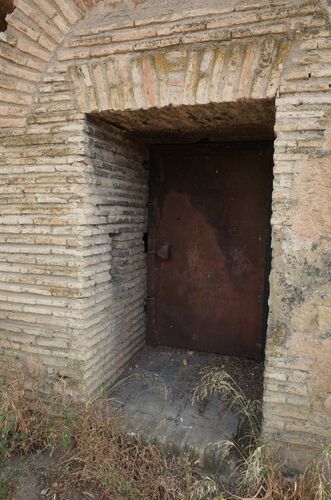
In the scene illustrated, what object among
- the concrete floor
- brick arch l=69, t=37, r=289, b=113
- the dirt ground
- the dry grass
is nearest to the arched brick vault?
brick arch l=69, t=37, r=289, b=113

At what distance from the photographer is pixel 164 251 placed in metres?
3.84

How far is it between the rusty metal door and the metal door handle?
0.01 meters

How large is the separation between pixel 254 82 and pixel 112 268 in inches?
78.2

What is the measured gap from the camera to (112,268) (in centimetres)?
334

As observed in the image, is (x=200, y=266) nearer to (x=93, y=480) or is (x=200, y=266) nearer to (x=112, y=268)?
(x=112, y=268)

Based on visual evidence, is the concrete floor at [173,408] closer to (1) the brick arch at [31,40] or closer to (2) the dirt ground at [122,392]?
(2) the dirt ground at [122,392]

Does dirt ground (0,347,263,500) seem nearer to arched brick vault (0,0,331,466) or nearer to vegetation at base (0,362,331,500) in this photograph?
vegetation at base (0,362,331,500)

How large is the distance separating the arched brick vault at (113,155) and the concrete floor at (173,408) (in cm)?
34

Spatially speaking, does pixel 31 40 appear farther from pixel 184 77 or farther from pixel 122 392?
pixel 122 392

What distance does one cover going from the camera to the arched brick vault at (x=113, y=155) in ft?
7.02

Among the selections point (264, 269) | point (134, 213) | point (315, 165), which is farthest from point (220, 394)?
point (315, 165)

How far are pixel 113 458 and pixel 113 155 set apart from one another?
2.36 metres

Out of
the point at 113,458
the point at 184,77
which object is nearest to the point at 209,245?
the point at 184,77

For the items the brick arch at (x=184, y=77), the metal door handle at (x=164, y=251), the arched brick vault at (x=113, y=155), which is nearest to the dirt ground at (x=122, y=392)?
the arched brick vault at (x=113, y=155)
